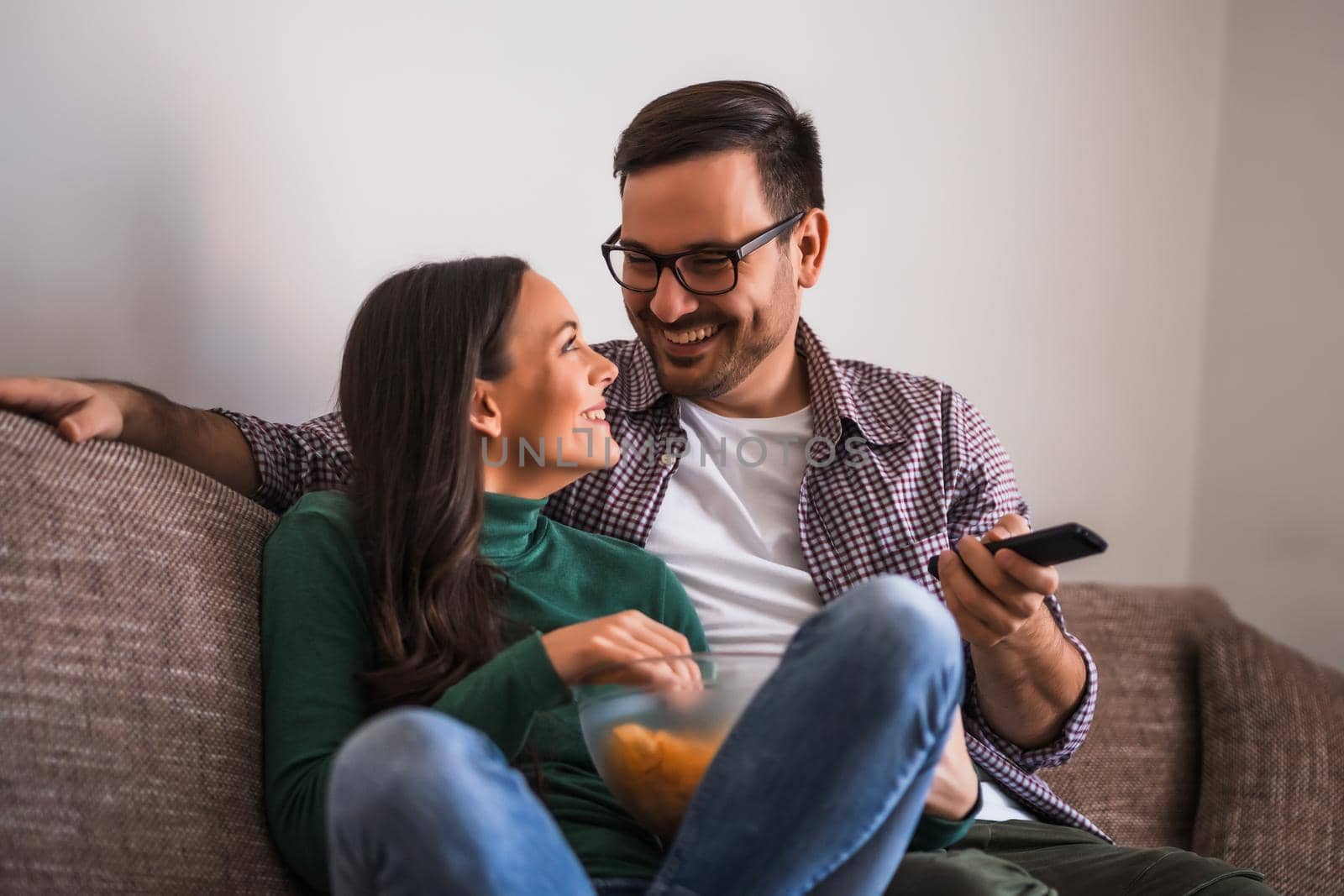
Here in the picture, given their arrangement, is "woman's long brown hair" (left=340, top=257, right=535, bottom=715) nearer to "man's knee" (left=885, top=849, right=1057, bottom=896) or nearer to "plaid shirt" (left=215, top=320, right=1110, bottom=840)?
"plaid shirt" (left=215, top=320, right=1110, bottom=840)

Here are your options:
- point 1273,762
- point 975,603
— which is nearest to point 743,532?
point 975,603

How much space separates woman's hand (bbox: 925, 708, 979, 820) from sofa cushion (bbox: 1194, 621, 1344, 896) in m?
0.93

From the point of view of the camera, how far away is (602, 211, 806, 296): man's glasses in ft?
5.75

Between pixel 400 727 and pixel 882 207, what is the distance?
1.63 m

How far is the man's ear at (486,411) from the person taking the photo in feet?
4.81

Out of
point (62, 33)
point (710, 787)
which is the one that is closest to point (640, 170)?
point (62, 33)

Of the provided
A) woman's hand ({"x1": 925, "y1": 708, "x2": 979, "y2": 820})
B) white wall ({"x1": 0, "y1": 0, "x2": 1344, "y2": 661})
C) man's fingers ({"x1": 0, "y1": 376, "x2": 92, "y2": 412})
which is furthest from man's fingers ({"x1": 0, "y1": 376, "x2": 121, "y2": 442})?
woman's hand ({"x1": 925, "y1": 708, "x2": 979, "y2": 820})

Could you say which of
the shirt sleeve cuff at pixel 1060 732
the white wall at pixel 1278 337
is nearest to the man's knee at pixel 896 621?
the shirt sleeve cuff at pixel 1060 732

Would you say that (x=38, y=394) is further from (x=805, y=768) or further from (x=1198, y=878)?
(x=1198, y=878)

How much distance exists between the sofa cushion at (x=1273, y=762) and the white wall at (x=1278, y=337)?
0.44 metres

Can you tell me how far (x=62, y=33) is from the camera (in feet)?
5.17

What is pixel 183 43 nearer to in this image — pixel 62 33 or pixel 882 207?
pixel 62 33

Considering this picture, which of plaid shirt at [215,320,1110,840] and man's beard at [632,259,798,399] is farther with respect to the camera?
man's beard at [632,259,798,399]

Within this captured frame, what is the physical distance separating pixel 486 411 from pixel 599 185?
0.65 metres
